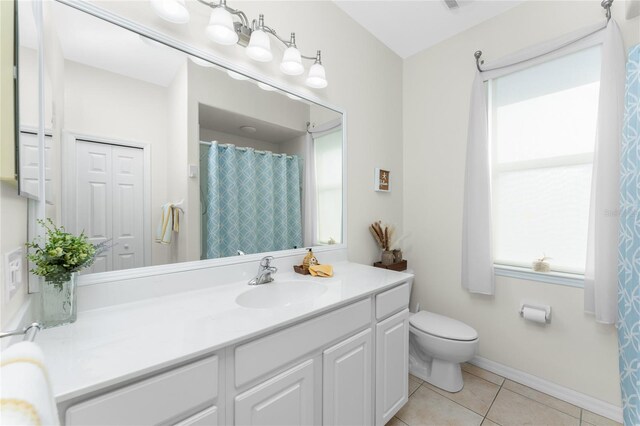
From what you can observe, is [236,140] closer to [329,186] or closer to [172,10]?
[172,10]

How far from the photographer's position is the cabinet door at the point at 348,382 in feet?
3.53

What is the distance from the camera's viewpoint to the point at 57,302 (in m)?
0.81

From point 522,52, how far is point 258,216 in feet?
7.10

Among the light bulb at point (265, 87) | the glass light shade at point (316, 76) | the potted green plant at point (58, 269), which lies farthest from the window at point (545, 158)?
the potted green plant at point (58, 269)

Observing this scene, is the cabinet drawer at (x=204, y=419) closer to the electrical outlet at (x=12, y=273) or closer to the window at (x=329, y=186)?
the electrical outlet at (x=12, y=273)

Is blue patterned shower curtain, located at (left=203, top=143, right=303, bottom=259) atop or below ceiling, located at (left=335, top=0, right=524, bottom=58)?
below

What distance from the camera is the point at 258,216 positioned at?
60.2 inches

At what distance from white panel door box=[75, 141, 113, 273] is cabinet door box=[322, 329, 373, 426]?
984 mm

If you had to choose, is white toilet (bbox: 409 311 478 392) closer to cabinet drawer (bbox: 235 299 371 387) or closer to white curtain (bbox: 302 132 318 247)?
cabinet drawer (bbox: 235 299 371 387)

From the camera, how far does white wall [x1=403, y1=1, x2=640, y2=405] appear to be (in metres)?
1.65

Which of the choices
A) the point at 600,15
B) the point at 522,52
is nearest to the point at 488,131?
the point at 522,52

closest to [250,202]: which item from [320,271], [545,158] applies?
[320,271]

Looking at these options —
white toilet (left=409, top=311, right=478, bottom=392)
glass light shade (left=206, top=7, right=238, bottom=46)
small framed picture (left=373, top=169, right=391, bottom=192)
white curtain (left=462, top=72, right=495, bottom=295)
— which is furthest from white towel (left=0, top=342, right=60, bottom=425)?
white curtain (left=462, top=72, right=495, bottom=295)

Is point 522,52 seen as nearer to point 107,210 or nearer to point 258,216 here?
point 258,216
